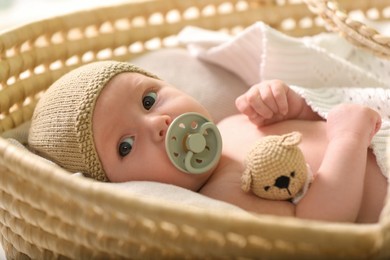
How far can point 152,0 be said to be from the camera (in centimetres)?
142

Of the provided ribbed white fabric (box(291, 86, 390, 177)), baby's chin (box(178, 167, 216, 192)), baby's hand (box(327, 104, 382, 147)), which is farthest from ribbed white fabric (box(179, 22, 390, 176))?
baby's chin (box(178, 167, 216, 192))

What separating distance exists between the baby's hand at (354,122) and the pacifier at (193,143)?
0.17 meters

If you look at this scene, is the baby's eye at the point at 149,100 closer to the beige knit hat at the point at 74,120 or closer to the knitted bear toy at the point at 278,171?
the beige knit hat at the point at 74,120

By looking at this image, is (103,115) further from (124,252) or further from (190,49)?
(190,49)

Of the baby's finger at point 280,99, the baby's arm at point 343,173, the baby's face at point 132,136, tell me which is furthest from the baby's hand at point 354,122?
the baby's face at point 132,136

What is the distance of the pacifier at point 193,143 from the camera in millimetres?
964

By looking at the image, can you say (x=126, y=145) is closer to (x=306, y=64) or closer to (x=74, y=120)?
(x=74, y=120)

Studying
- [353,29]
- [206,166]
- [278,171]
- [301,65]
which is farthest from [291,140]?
[301,65]

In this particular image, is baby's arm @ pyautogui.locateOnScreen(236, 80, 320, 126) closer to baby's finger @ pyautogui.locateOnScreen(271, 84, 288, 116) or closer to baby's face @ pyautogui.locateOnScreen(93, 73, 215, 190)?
baby's finger @ pyautogui.locateOnScreen(271, 84, 288, 116)

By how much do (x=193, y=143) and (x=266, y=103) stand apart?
0.17 meters

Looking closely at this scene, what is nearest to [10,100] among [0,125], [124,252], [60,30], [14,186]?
[0,125]

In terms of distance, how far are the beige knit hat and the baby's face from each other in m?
0.01

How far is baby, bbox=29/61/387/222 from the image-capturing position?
88cm

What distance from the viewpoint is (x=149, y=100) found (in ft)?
3.34
